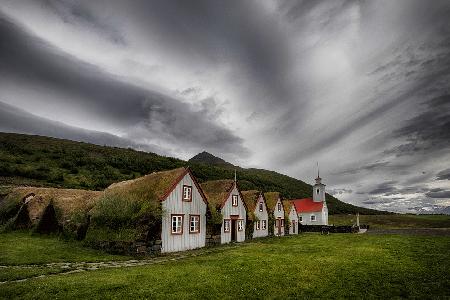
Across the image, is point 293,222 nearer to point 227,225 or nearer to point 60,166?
point 227,225

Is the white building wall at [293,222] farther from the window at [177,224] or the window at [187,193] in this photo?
the window at [177,224]

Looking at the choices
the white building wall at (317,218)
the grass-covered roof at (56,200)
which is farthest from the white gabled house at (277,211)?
the grass-covered roof at (56,200)

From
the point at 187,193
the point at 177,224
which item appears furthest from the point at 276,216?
the point at 177,224

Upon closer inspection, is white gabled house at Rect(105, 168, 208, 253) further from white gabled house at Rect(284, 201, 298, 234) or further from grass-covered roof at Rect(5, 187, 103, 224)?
white gabled house at Rect(284, 201, 298, 234)

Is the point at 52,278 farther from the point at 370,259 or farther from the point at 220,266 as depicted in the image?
the point at 370,259

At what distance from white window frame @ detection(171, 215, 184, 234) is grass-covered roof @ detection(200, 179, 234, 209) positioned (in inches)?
270

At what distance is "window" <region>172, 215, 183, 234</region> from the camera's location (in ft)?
97.4

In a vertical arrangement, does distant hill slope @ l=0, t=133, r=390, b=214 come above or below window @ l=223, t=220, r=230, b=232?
above

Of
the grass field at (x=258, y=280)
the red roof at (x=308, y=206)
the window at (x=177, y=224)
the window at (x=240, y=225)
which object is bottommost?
the grass field at (x=258, y=280)

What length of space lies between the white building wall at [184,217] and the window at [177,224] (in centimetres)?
38

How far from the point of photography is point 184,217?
31.0m

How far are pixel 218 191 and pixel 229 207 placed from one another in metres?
2.57

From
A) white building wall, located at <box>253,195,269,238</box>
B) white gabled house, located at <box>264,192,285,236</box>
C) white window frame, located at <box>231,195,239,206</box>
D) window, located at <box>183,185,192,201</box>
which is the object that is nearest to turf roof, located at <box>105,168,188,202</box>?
window, located at <box>183,185,192,201</box>

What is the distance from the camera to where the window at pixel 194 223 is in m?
32.0
